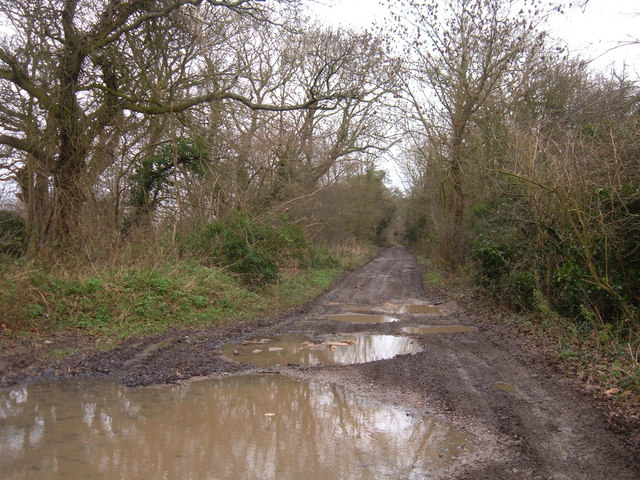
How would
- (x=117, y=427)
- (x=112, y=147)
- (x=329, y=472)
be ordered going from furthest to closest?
1. (x=112, y=147)
2. (x=117, y=427)
3. (x=329, y=472)

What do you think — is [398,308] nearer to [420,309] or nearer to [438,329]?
[420,309]

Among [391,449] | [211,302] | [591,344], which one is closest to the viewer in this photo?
[391,449]

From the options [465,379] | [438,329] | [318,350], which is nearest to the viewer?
[465,379]

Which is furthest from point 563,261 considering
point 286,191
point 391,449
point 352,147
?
point 352,147

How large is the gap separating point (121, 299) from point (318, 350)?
177 inches

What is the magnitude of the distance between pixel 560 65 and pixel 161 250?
41.7 feet

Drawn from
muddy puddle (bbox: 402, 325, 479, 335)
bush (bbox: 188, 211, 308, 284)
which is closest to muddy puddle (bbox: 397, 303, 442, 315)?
muddy puddle (bbox: 402, 325, 479, 335)

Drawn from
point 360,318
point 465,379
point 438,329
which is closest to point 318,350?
point 465,379

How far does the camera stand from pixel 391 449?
4828mm

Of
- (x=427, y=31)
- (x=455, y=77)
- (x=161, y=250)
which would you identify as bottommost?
(x=161, y=250)

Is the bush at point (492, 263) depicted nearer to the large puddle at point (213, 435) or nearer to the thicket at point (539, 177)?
the thicket at point (539, 177)

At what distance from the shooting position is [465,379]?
7.06m

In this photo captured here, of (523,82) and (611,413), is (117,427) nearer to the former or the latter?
(611,413)

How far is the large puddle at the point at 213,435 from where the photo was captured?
4.37 metres
